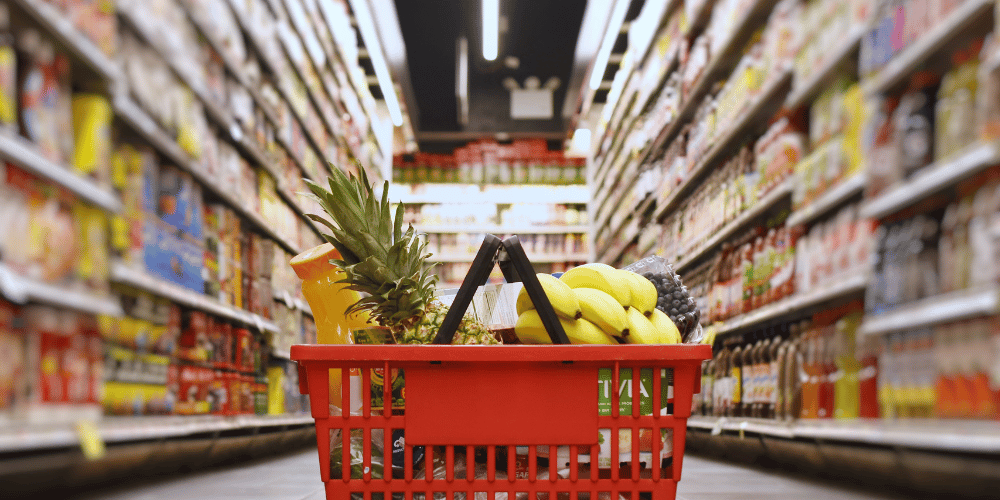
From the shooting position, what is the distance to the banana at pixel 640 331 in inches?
43.3

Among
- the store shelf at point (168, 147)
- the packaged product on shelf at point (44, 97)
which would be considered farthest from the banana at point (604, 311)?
the store shelf at point (168, 147)

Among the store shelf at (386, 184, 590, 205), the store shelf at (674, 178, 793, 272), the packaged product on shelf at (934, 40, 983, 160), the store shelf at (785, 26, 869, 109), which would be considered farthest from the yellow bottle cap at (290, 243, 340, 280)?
the store shelf at (386, 184, 590, 205)

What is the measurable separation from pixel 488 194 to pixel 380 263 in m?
7.75

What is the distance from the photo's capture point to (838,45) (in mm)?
2287

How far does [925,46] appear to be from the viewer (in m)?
1.81

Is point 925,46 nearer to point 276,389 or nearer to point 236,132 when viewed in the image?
point 236,132

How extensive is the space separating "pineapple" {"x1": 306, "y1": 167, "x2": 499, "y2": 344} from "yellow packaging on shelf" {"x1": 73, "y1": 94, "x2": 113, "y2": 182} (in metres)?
1.23

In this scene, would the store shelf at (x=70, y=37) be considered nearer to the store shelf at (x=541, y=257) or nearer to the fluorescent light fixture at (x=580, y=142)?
the store shelf at (x=541, y=257)

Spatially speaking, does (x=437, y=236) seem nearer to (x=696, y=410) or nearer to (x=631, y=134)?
(x=631, y=134)

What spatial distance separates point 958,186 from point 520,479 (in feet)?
4.51

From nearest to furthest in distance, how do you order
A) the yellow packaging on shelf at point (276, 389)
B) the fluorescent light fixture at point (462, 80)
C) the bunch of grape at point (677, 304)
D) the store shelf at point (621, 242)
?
the bunch of grape at point (677, 304)
the yellow packaging on shelf at point (276, 389)
the store shelf at point (621, 242)
the fluorescent light fixture at point (462, 80)

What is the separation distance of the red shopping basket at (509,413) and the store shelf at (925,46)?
125 centimetres

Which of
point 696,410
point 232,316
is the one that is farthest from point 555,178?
point 232,316

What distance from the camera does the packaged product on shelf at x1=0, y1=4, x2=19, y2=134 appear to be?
1669 mm
